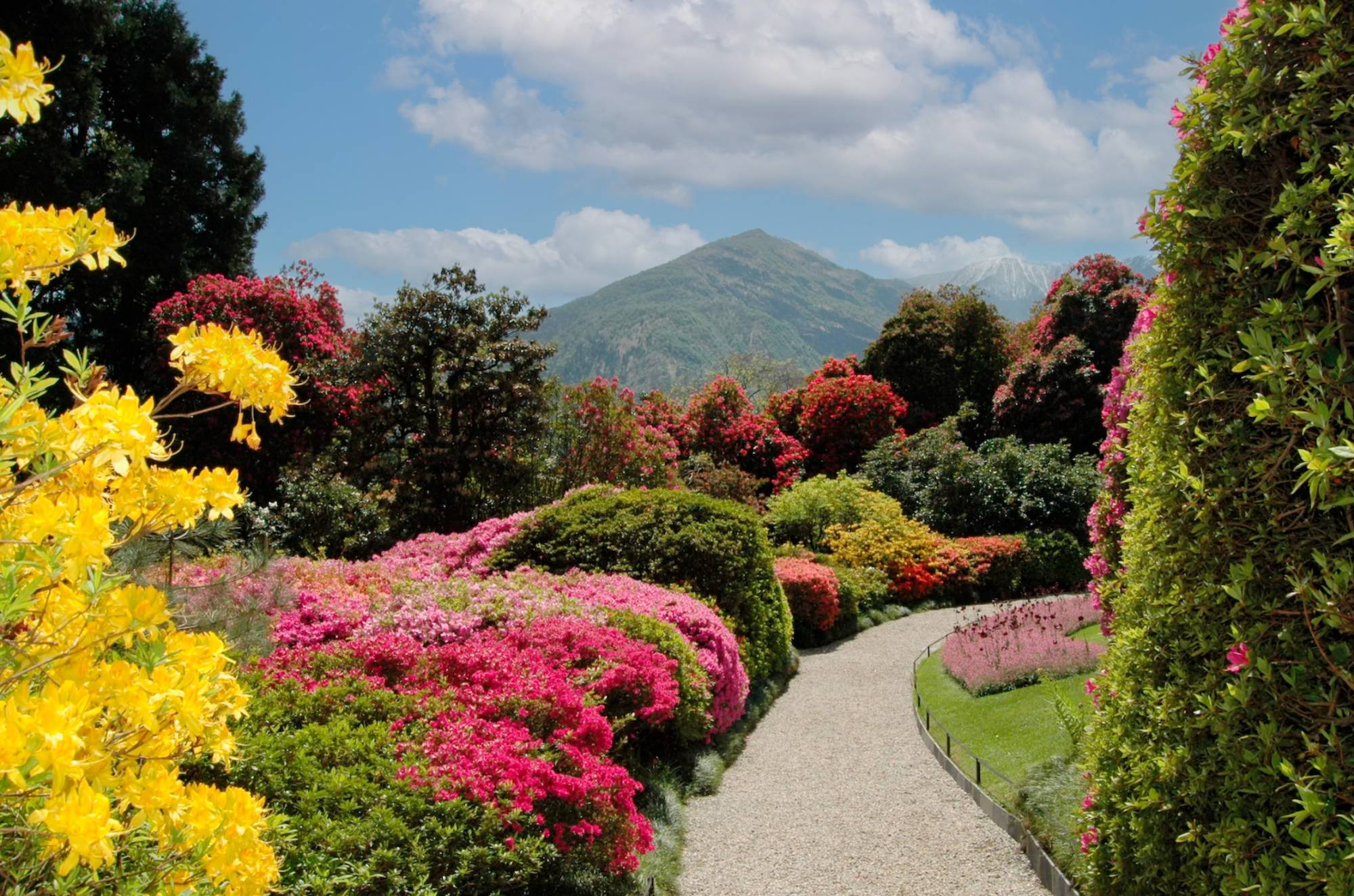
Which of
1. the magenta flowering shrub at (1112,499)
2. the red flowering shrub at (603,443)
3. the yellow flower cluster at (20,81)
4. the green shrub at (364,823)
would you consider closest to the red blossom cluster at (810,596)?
the red flowering shrub at (603,443)

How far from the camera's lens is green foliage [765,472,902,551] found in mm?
18234

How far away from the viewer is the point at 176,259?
22.2m

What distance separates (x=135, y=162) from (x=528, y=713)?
19.6m

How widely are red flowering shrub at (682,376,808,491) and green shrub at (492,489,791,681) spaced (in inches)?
423

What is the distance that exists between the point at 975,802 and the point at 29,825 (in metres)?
6.43

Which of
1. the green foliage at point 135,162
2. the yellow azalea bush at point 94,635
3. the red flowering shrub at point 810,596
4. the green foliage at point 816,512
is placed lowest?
the red flowering shrub at point 810,596

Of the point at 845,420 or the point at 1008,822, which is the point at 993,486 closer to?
the point at 845,420

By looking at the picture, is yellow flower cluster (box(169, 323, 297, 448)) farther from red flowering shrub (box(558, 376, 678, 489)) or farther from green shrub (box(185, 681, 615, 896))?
red flowering shrub (box(558, 376, 678, 489))

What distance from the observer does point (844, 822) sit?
21.5 ft

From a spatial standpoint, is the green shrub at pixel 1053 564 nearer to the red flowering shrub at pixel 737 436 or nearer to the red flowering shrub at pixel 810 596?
the red flowering shrub at pixel 810 596

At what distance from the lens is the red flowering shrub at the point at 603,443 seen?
15945mm

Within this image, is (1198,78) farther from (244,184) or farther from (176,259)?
(244,184)

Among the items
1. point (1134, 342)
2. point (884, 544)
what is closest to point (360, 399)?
point (884, 544)

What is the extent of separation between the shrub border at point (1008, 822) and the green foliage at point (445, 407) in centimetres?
830
